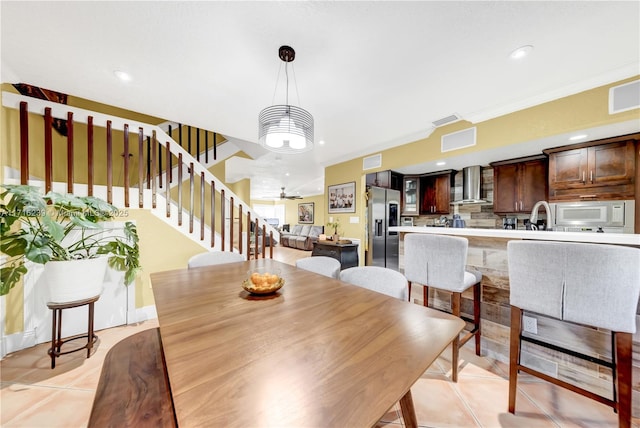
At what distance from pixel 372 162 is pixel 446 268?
9.22 feet

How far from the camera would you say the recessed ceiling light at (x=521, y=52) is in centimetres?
A: 174

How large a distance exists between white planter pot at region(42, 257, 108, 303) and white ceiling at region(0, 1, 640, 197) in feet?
5.62

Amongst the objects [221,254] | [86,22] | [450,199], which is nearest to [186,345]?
[221,254]

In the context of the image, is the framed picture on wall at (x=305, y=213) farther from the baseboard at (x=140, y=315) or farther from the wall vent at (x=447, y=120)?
Answer: the baseboard at (x=140, y=315)

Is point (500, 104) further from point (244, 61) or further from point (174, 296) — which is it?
point (174, 296)

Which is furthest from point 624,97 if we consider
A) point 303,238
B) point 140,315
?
point 303,238

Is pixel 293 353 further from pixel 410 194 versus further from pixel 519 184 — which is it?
pixel 410 194

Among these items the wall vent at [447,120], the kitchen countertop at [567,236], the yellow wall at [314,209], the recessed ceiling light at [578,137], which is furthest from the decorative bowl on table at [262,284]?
the yellow wall at [314,209]

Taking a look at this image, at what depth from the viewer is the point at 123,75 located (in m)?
2.13

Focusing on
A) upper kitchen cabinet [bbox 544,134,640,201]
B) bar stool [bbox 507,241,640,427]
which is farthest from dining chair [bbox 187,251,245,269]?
upper kitchen cabinet [bbox 544,134,640,201]

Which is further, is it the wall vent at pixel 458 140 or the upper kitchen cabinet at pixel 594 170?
the wall vent at pixel 458 140

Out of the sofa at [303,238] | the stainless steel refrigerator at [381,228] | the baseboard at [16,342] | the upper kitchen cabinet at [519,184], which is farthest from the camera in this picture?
the sofa at [303,238]

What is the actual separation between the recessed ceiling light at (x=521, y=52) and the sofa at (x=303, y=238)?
6.68 metres

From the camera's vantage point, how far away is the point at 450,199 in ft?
14.3
